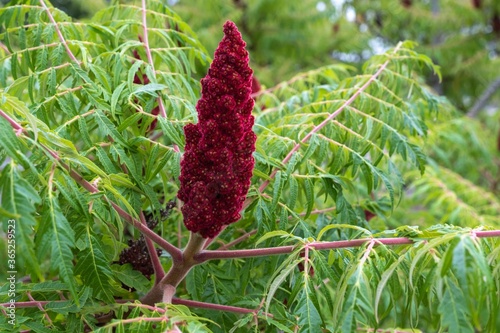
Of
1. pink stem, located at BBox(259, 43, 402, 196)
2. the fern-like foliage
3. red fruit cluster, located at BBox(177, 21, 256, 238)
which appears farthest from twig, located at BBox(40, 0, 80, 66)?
pink stem, located at BBox(259, 43, 402, 196)

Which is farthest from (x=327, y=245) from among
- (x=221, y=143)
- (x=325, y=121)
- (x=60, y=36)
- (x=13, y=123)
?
(x=60, y=36)

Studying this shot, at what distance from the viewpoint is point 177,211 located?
6.39 feet

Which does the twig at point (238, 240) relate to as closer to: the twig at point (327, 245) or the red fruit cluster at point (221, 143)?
the twig at point (327, 245)

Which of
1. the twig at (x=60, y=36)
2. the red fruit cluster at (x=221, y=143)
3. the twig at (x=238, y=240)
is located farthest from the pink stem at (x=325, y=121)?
the twig at (x=60, y=36)

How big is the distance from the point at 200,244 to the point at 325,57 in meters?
5.55

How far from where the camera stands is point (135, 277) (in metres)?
1.50

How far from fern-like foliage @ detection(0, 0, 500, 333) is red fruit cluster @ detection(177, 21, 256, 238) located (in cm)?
13

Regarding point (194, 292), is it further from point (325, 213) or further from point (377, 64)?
point (377, 64)

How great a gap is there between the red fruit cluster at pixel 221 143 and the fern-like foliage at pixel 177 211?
0.13 m

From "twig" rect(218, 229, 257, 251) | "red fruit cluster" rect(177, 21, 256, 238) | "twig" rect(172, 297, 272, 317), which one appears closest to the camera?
"red fruit cluster" rect(177, 21, 256, 238)

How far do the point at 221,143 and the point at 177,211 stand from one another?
73 cm

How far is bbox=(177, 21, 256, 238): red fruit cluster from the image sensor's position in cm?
127

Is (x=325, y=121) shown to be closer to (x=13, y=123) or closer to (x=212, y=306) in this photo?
Result: (x=212, y=306)

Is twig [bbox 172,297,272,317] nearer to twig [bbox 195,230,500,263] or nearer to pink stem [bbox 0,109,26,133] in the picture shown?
twig [bbox 195,230,500,263]
